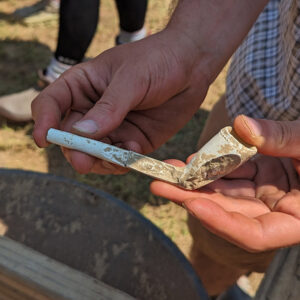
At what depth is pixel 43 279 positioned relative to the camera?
2.35 feet

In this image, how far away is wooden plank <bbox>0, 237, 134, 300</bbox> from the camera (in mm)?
704

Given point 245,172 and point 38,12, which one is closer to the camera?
point 245,172

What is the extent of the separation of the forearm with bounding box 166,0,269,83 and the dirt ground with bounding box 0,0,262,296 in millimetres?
384

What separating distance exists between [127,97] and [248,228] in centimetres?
38

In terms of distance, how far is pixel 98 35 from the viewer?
2.68 m

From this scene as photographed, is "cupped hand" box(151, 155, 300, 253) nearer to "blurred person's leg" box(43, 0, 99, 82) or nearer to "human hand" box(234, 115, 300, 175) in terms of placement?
"human hand" box(234, 115, 300, 175)

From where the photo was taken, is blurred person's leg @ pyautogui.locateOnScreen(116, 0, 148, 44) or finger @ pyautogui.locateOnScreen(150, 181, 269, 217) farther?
blurred person's leg @ pyautogui.locateOnScreen(116, 0, 148, 44)

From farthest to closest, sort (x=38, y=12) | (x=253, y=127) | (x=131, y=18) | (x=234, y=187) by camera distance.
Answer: (x=38, y=12) → (x=131, y=18) → (x=234, y=187) → (x=253, y=127)

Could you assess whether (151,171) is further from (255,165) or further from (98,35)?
(98,35)

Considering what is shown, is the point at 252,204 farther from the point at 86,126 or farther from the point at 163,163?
the point at 86,126

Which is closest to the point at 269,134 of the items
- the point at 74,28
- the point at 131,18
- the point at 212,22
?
the point at 212,22

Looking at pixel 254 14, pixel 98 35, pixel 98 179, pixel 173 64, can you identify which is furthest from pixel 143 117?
pixel 98 35

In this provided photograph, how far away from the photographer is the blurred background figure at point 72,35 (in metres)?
1.74

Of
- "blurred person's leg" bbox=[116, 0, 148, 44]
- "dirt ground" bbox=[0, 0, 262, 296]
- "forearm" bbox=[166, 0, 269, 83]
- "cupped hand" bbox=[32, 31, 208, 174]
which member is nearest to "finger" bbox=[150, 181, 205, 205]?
"cupped hand" bbox=[32, 31, 208, 174]
